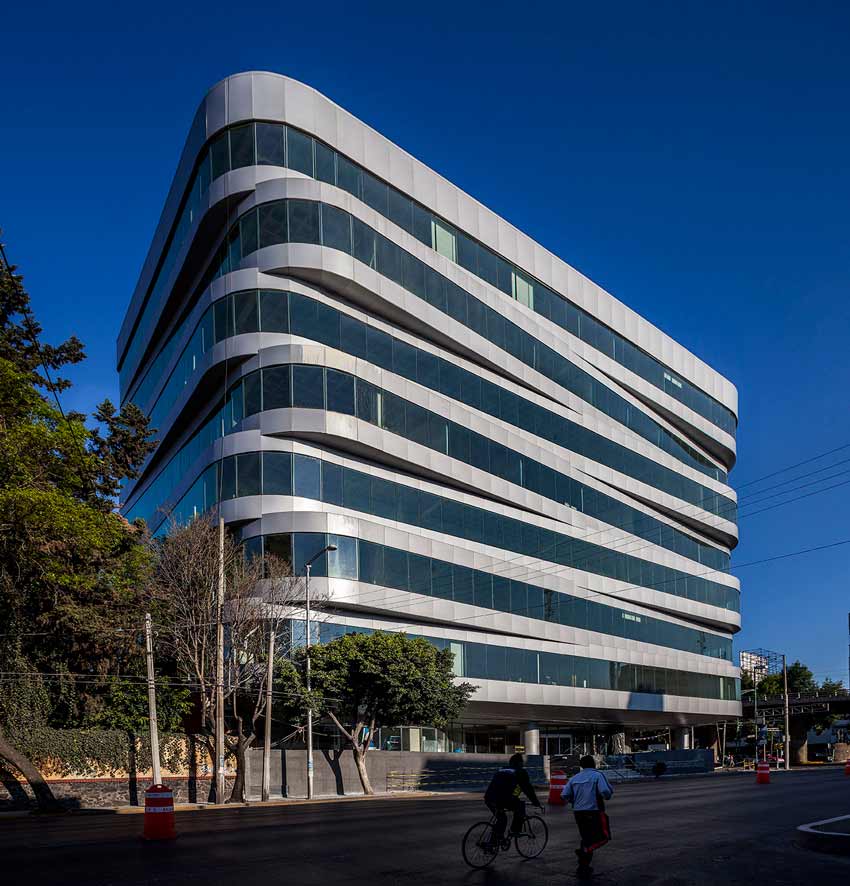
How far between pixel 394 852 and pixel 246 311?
115ft

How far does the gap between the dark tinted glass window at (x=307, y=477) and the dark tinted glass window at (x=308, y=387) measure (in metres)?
2.47

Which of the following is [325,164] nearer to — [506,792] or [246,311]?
[246,311]

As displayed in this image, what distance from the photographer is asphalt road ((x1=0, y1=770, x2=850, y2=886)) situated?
13094 millimetres

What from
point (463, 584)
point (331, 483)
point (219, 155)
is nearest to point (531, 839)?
point (331, 483)

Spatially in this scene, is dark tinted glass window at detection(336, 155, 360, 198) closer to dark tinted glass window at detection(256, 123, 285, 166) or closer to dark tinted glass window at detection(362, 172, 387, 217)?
dark tinted glass window at detection(362, 172, 387, 217)

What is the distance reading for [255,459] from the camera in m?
45.7

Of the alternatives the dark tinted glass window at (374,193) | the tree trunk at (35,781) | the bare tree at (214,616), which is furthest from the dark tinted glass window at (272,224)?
the tree trunk at (35,781)

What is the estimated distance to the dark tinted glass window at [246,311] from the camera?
4725cm

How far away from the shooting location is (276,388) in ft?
152

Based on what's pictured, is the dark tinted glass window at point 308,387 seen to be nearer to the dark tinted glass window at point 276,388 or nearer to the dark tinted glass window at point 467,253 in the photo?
the dark tinted glass window at point 276,388

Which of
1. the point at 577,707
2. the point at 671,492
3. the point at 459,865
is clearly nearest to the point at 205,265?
the point at 577,707

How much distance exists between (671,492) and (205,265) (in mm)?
39077

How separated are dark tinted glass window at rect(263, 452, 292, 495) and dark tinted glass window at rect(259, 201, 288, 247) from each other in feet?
33.5

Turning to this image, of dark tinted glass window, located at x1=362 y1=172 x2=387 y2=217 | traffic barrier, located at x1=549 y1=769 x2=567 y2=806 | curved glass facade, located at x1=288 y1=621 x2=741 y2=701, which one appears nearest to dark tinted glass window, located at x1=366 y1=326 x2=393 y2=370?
dark tinted glass window, located at x1=362 y1=172 x2=387 y2=217
